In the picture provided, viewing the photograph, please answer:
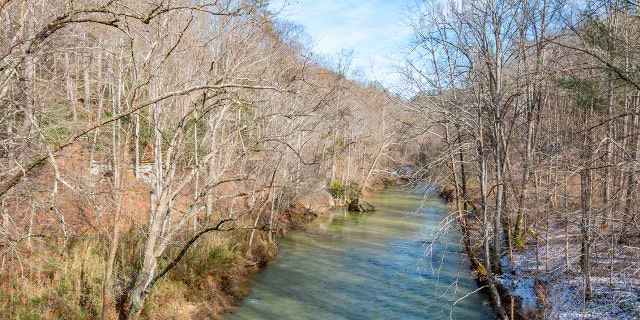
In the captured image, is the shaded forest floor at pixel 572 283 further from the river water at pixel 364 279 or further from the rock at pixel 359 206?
the rock at pixel 359 206

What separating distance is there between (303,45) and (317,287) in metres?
8.99

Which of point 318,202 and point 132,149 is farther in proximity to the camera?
point 318,202

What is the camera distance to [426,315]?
11.0 m

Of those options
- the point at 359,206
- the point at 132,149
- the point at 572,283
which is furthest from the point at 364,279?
the point at 359,206

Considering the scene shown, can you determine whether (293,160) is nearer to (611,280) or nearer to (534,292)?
(534,292)

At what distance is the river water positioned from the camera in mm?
11109

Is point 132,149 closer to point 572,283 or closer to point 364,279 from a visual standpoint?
point 364,279

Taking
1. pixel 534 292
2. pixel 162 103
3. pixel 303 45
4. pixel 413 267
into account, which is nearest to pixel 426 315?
pixel 534 292

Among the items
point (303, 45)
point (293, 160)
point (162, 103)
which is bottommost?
point (293, 160)

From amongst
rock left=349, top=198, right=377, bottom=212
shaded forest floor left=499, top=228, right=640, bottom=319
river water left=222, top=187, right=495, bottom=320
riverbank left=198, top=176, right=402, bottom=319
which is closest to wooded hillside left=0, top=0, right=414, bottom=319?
riverbank left=198, top=176, right=402, bottom=319

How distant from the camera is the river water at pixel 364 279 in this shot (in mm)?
11109

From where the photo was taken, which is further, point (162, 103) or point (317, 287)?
point (317, 287)

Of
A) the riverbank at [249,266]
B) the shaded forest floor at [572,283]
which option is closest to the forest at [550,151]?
the shaded forest floor at [572,283]

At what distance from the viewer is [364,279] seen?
45.0 ft
